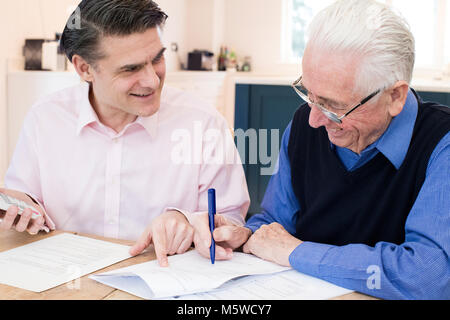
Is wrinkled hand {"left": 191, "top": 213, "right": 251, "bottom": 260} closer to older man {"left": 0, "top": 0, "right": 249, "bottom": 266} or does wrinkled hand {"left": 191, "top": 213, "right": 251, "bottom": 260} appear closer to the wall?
older man {"left": 0, "top": 0, "right": 249, "bottom": 266}

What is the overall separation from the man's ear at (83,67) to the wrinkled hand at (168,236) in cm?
52

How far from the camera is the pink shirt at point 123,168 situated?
149 cm

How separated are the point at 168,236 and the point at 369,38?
585 millimetres

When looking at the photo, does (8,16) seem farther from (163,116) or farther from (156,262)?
(156,262)

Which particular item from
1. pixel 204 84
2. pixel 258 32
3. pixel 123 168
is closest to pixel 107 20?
pixel 123 168

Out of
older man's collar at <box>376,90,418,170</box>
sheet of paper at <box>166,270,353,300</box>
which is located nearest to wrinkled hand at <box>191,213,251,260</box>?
sheet of paper at <box>166,270,353,300</box>

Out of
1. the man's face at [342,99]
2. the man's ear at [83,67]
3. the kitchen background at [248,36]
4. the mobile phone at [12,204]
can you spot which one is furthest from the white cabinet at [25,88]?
the man's face at [342,99]

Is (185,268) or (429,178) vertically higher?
(429,178)

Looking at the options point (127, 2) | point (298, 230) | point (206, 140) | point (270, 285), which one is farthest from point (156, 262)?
point (127, 2)

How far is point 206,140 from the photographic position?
154cm

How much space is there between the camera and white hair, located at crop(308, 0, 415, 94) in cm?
98

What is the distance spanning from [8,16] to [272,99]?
1.80 metres

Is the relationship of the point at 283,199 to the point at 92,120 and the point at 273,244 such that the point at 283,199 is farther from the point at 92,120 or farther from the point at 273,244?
the point at 92,120

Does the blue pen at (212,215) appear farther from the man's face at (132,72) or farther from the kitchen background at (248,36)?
the kitchen background at (248,36)
